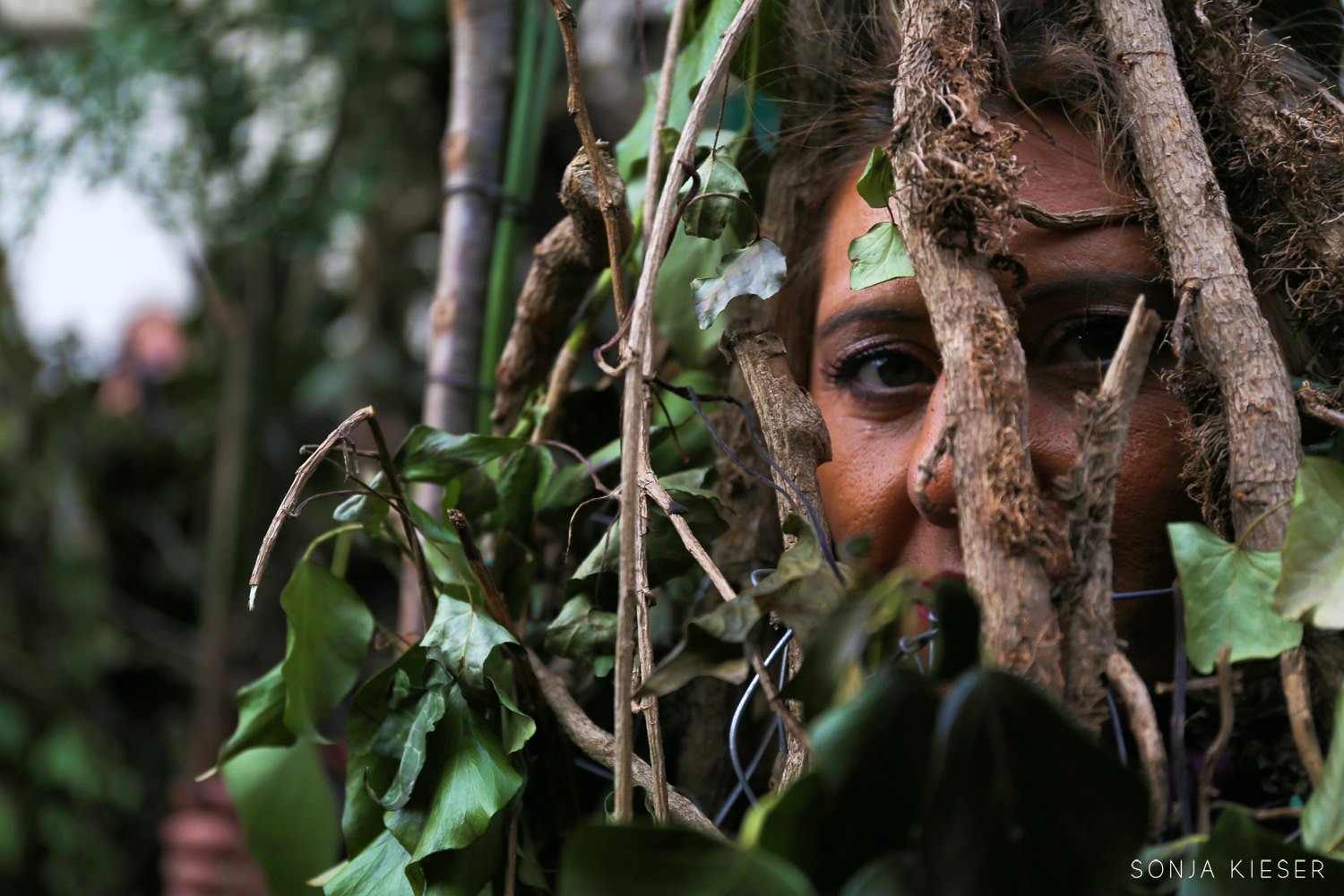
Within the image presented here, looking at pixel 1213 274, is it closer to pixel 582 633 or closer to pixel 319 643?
pixel 582 633

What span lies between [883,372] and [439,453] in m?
0.31

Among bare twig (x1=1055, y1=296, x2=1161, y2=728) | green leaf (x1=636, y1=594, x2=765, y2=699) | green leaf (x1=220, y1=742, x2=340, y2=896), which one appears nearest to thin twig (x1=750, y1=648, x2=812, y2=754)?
green leaf (x1=636, y1=594, x2=765, y2=699)

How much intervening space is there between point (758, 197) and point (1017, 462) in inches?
17.5

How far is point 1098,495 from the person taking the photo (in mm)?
459

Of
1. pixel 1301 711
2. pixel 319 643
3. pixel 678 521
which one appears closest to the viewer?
pixel 1301 711

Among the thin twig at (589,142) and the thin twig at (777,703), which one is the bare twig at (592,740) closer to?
the thin twig at (777,703)

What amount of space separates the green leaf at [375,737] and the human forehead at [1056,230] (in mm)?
378

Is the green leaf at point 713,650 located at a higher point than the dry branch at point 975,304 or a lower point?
lower

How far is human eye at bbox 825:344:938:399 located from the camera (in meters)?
0.68

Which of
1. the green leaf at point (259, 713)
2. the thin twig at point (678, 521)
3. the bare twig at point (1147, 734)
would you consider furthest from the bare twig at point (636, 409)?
the green leaf at point (259, 713)

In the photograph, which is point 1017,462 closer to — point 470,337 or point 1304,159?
point 1304,159

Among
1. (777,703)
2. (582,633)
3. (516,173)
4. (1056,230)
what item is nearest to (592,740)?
(582,633)

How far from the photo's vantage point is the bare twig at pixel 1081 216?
604mm

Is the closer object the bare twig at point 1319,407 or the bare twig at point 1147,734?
the bare twig at point 1147,734
